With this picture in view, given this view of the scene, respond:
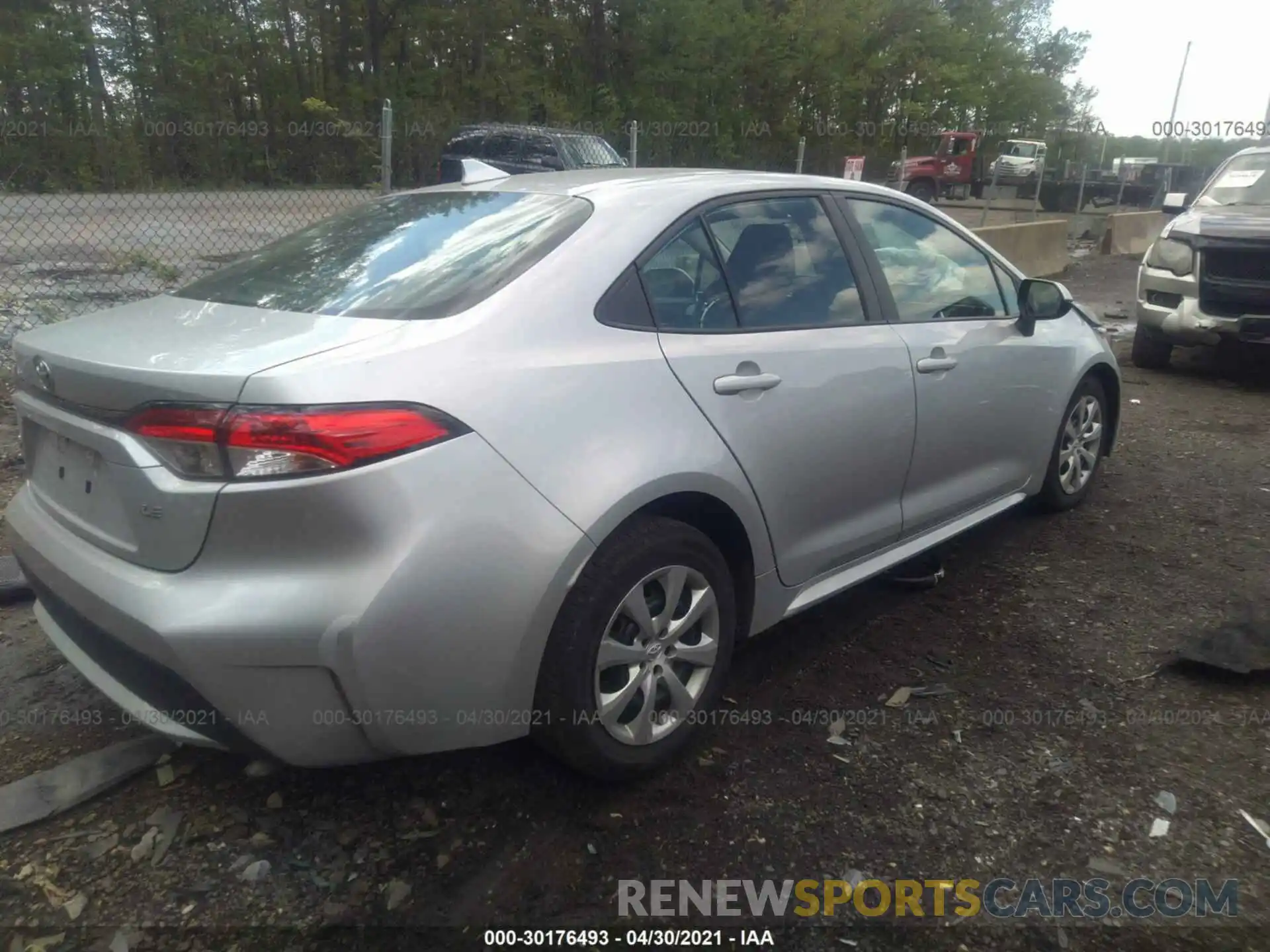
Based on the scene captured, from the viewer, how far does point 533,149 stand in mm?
13219

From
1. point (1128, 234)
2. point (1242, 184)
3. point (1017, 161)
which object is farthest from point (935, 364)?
point (1017, 161)

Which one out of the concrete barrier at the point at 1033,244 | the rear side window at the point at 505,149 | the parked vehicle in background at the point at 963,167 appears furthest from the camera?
the parked vehicle in background at the point at 963,167

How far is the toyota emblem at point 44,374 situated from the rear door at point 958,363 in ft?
8.27

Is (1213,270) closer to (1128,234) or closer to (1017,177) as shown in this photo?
(1128,234)

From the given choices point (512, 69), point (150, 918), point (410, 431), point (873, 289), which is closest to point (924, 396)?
point (873, 289)

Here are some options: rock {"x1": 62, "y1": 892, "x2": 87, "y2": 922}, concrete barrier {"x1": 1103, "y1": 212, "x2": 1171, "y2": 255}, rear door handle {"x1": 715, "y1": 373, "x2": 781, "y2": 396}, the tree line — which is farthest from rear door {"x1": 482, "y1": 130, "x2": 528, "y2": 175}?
rock {"x1": 62, "y1": 892, "x2": 87, "y2": 922}

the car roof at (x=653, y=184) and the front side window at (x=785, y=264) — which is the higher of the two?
the car roof at (x=653, y=184)

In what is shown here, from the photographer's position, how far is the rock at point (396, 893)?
222 cm

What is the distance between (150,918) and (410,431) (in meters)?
1.26

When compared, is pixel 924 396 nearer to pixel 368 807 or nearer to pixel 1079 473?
pixel 1079 473

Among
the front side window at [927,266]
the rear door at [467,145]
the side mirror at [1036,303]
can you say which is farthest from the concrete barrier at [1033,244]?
the front side window at [927,266]

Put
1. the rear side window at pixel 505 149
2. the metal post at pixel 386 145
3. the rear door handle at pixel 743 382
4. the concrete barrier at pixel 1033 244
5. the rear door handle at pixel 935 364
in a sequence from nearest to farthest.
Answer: the rear door handle at pixel 743 382 → the rear door handle at pixel 935 364 → the metal post at pixel 386 145 → the concrete barrier at pixel 1033 244 → the rear side window at pixel 505 149

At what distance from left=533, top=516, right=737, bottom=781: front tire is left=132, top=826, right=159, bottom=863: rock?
100 centimetres

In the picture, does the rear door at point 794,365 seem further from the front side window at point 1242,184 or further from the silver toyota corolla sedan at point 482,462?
the front side window at point 1242,184
